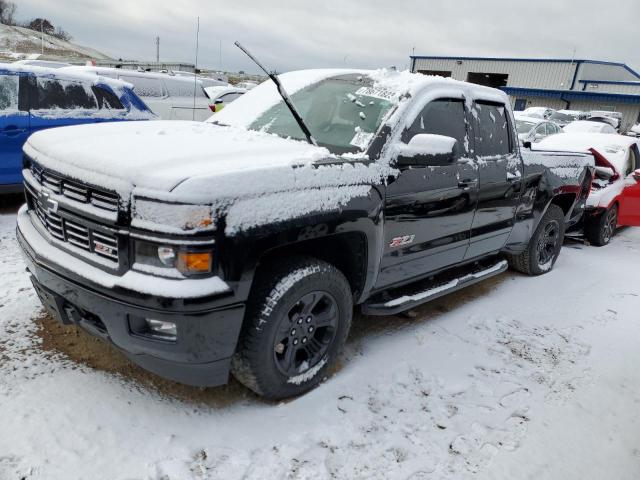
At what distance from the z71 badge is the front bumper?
122cm

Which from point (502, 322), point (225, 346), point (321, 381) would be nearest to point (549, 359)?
point (502, 322)

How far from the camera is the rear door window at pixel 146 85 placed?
34.0 feet

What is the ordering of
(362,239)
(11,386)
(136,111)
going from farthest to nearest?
(136,111) < (362,239) < (11,386)

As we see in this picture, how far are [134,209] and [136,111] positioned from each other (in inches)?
205

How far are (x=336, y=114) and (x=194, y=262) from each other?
5.52 feet

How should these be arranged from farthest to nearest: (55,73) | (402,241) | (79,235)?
(55,73), (402,241), (79,235)

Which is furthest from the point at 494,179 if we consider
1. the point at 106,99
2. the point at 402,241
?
the point at 106,99

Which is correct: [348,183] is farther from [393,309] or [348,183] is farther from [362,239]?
[393,309]

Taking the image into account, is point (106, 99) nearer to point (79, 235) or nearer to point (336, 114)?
point (336, 114)

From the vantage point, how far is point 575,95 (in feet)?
119

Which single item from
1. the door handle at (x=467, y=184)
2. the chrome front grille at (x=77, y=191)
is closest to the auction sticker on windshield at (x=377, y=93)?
the door handle at (x=467, y=184)

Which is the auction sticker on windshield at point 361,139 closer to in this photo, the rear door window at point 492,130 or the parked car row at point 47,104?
the rear door window at point 492,130

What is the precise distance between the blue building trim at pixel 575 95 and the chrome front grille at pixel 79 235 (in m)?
35.1

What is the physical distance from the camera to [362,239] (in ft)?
9.84
